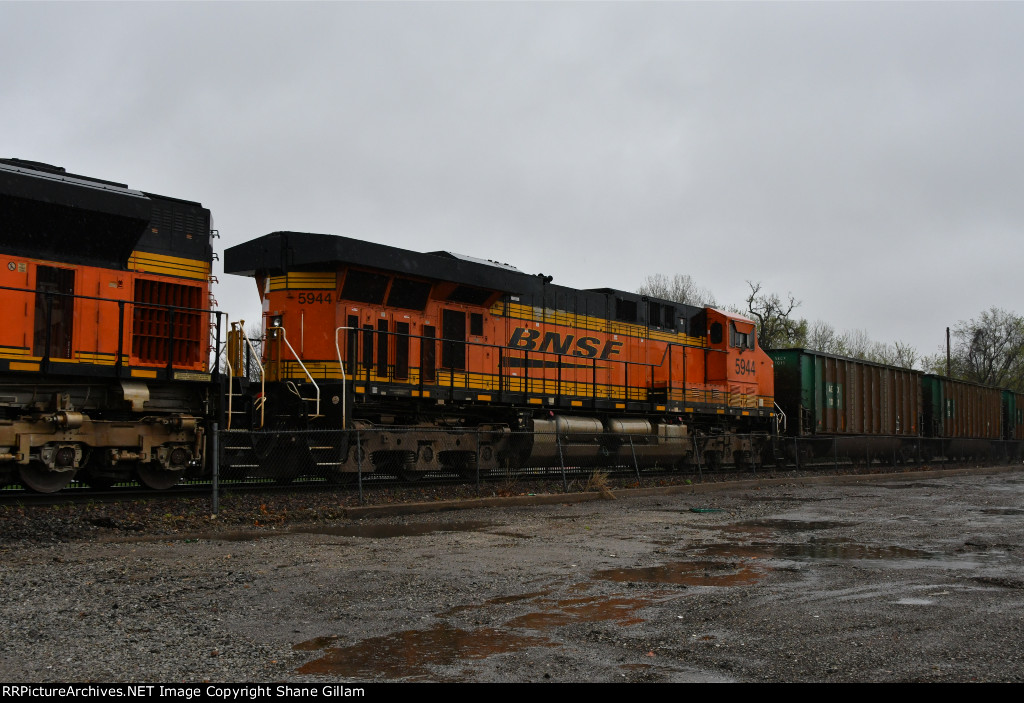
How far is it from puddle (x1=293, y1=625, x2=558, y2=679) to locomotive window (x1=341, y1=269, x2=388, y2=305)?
10.3 meters

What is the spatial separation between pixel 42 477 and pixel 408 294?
6.86 m

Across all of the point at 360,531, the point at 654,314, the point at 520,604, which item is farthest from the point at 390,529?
the point at 654,314

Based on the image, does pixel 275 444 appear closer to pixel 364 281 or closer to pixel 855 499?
pixel 364 281

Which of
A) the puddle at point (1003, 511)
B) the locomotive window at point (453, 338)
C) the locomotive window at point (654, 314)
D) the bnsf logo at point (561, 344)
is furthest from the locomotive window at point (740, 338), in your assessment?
the puddle at point (1003, 511)

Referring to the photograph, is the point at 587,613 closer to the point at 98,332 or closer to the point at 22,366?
the point at 22,366

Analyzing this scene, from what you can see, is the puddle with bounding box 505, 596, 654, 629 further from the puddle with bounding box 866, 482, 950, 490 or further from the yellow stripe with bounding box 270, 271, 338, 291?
the puddle with bounding box 866, 482, 950, 490

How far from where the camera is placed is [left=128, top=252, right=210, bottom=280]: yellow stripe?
41.6 ft

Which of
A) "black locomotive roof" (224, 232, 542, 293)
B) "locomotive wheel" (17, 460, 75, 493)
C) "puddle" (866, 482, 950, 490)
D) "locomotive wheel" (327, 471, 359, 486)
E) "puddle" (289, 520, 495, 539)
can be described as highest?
"black locomotive roof" (224, 232, 542, 293)

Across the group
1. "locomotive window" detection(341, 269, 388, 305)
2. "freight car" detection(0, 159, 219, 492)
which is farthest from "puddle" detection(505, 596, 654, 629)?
"locomotive window" detection(341, 269, 388, 305)

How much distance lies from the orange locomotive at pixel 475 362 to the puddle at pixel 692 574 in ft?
21.1

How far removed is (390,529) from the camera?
34.9 ft

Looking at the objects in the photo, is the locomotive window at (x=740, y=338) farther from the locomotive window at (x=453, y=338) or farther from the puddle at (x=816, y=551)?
the puddle at (x=816, y=551)
